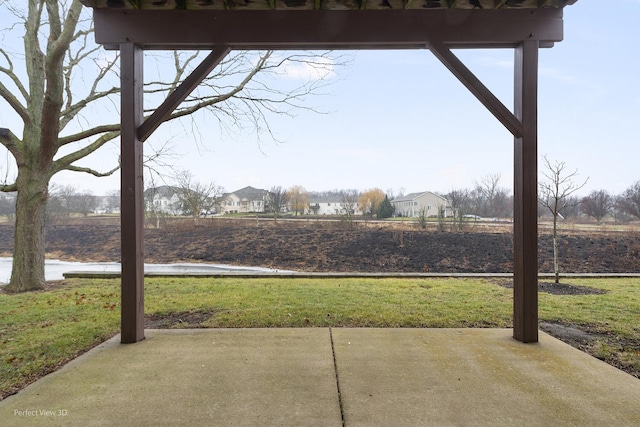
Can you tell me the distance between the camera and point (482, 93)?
3252mm

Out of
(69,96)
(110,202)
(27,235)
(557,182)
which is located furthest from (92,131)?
(110,202)

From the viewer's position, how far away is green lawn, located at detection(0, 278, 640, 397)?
3215 mm

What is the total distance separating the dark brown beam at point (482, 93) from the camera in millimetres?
3242

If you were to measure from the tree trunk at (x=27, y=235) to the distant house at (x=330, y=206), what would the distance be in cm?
1071

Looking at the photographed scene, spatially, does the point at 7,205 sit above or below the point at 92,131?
below

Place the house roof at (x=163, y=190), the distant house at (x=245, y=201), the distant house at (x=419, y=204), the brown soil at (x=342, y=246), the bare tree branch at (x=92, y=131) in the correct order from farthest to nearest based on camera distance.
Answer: the distant house at (x=245, y=201), the distant house at (x=419, y=204), the brown soil at (x=342, y=246), the house roof at (x=163, y=190), the bare tree branch at (x=92, y=131)

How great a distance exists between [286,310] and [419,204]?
11.5m

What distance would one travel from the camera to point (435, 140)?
57.6 feet

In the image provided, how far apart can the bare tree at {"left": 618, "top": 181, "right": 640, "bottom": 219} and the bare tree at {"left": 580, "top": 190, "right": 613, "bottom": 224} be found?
0.41m

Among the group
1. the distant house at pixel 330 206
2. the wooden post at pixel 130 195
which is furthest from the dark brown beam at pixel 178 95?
the distant house at pixel 330 206

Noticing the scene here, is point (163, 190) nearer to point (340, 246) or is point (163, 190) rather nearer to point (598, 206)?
point (340, 246)

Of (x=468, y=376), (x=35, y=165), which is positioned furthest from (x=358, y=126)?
(x=468, y=376)

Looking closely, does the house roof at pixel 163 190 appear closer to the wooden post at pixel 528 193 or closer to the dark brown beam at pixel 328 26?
the dark brown beam at pixel 328 26

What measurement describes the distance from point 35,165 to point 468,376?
26.1 ft
